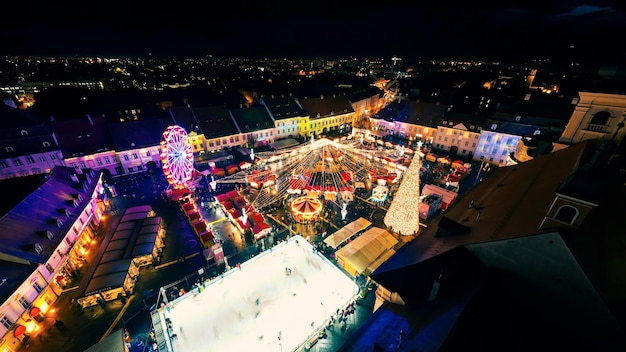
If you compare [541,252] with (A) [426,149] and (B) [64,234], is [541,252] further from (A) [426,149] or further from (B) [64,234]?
(A) [426,149]

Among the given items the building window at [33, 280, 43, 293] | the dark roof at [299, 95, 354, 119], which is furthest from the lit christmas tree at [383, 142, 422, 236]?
the dark roof at [299, 95, 354, 119]

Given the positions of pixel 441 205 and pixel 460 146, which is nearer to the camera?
pixel 441 205

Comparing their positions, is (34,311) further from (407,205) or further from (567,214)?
(567,214)

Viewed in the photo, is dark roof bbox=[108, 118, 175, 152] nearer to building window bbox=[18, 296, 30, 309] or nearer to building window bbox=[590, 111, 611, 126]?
building window bbox=[18, 296, 30, 309]

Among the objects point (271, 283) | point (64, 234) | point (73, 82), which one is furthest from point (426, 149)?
point (73, 82)

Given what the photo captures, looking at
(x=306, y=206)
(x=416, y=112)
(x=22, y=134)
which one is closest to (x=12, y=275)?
(x=306, y=206)

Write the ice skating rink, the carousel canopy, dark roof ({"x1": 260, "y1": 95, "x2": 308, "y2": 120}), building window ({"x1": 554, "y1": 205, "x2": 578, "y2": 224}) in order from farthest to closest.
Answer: dark roof ({"x1": 260, "y1": 95, "x2": 308, "y2": 120}) → the carousel canopy → the ice skating rink → building window ({"x1": 554, "y1": 205, "x2": 578, "y2": 224})
